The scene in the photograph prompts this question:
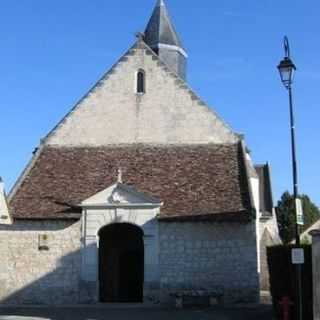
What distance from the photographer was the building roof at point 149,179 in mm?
23484

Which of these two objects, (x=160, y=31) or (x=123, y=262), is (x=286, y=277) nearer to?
(x=123, y=262)

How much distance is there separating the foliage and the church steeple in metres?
16.4

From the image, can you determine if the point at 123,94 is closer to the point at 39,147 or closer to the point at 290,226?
the point at 39,147

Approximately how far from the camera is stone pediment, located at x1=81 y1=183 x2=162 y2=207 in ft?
78.0

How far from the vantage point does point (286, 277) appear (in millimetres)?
17531

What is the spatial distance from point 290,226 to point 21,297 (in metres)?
34.0

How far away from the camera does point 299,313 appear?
1642 cm

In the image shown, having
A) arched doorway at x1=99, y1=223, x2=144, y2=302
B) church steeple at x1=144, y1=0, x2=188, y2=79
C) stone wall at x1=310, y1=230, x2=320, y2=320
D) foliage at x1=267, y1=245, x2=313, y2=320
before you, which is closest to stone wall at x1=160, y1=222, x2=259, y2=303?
arched doorway at x1=99, y1=223, x2=144, y2=302

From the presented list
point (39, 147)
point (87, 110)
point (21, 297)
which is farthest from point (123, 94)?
point (21, 297)

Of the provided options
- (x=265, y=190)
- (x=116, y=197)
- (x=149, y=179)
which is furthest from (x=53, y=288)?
(x=265, y=190)

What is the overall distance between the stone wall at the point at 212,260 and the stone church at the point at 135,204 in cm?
3

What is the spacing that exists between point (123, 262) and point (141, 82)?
692 centimetres

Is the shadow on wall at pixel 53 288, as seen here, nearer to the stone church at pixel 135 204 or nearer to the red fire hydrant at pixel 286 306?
the stone church at pixel 135 204

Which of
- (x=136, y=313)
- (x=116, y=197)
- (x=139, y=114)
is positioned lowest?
(x=136, y=313)
